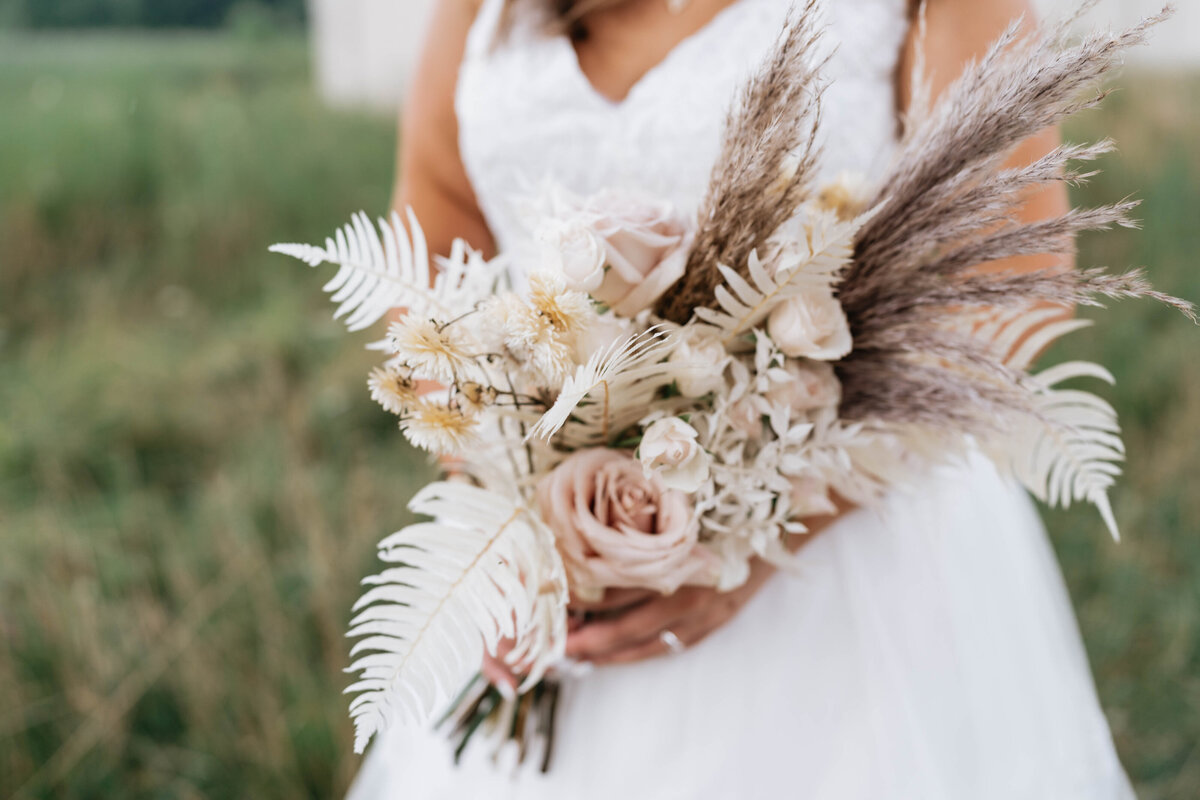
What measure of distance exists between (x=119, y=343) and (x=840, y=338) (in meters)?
3.28

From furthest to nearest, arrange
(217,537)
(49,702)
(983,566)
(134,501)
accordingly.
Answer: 1. (134,501)
2. (217,537)
3. (49,702)
4. (983,566)

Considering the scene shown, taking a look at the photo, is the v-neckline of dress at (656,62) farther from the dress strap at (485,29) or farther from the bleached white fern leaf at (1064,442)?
the bleached white fern leaf at (1064,442)

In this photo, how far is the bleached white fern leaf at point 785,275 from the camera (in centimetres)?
67

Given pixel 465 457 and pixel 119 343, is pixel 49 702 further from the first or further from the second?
pixel 119 343

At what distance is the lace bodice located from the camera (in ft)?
3.40

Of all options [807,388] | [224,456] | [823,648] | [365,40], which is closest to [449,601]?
[807,388]

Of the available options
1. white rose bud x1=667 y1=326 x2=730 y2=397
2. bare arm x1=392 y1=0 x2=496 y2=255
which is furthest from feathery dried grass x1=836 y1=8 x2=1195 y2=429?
bare arm x1=392 y1=0 x2=496 y2=255

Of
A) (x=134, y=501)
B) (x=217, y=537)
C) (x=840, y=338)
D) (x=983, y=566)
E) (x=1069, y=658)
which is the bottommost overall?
(x=1069, y=658)

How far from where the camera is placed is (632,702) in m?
→ 1.01

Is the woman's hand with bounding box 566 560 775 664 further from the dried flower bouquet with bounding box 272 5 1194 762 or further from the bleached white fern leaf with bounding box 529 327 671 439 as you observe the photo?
the bleached white fern leaf with bounding box 529 327 671 439

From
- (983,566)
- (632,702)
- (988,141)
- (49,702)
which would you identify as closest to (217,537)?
(49,702)

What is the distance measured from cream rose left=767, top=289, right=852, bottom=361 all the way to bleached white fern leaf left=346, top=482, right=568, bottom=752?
276 mm

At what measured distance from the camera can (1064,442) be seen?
0.81 m

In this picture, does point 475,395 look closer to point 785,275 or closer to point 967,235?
point 785,275
